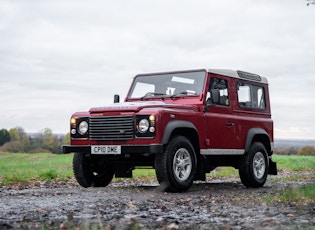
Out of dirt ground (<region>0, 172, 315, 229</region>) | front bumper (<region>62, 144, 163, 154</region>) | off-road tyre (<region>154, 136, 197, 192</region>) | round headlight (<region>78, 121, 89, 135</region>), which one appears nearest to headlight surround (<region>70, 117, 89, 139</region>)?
round headlight (<region>78, 121, 89, 135</region>)

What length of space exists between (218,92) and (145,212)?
15.4 ft

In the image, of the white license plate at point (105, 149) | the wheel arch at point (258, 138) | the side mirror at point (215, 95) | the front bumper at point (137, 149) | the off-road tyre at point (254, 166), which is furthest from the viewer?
the wheel arch at point (258, 138)

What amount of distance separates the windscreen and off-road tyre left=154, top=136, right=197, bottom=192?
143cm

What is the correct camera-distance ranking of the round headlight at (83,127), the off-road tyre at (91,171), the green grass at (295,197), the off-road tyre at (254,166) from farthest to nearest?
the off-road tyre at (254,166) → the off-road tyre at (91,171) → the round headlight at (83,127) → the green grass at (295,197)

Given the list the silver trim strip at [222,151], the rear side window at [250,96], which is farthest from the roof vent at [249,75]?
the silver trim strip at [222,151]

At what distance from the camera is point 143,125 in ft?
32.8

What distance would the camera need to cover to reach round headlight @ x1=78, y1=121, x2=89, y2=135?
35.3 ft

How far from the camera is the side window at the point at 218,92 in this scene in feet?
36.8

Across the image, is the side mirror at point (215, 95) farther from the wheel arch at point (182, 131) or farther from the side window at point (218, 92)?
the wheel arch at point (182, 131)

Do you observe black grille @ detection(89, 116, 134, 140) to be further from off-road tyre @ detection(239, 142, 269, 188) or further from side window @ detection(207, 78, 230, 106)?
off-road tyre @ detection(239, 142, 269, 188)

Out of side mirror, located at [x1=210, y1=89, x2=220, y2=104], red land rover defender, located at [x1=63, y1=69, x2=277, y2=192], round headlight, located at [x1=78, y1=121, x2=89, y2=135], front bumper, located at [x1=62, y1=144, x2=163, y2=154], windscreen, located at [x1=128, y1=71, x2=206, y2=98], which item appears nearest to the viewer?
front bumper, located at [x1=62, y1=144, x2=163, y2=154]

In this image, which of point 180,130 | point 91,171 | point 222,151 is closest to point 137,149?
point 180,130

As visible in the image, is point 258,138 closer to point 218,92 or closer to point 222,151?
point 222,151

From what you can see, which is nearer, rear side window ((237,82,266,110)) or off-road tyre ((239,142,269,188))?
off-road tyre ((239,142,269,188))
